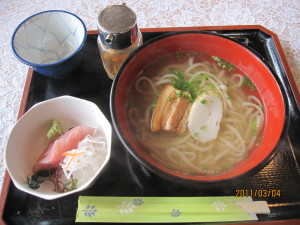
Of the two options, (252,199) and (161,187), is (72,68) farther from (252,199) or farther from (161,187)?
(252,199)

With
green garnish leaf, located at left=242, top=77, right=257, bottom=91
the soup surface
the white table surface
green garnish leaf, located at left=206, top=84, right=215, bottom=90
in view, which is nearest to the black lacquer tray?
the soup surface

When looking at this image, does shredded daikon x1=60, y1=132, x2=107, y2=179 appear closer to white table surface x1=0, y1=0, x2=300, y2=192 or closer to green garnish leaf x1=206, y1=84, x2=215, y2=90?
green garnish leaf x1=206, y1=84, x2=215, y2=90

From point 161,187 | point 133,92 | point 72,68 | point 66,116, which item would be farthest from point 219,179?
point 72,68

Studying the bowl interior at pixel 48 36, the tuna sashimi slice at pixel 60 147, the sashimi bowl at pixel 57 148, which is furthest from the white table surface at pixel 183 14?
the tuna sashimi slice at pixel 60 147

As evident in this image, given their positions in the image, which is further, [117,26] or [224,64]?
[224,64]

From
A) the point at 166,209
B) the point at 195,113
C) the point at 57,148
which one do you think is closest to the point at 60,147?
the point at 57,148
